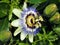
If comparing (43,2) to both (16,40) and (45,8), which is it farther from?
Answer: (16,40)

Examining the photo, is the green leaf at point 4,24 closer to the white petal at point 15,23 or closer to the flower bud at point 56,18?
the white petal at point 15,23

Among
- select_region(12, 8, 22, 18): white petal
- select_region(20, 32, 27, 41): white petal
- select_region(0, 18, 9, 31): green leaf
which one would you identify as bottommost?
select_region(20, 32, 27, 41): white petal

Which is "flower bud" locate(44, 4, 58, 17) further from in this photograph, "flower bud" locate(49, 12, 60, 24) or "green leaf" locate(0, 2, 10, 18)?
"green leaf" locate(0, 2, 10, 18)

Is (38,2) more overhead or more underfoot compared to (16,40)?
more overhead

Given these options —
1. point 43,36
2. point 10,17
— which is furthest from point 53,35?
point 10,17

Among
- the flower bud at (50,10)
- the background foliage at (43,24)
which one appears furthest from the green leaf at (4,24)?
the flower bud at (50,10)

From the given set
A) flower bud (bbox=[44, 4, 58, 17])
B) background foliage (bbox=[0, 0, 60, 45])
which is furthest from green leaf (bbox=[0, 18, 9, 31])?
flower bud (bbox=[44, 4, 58, 17])

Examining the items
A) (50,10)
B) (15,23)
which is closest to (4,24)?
(15,23)
